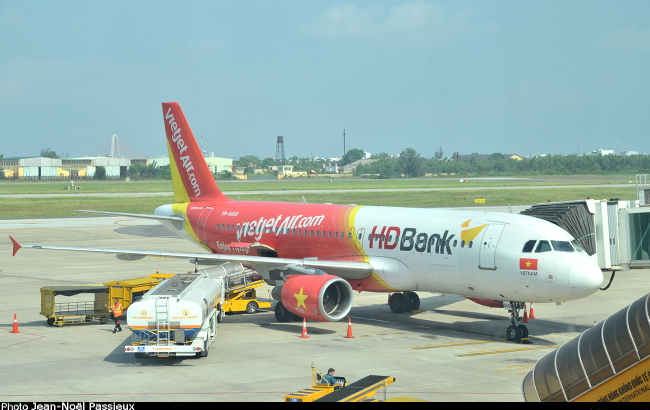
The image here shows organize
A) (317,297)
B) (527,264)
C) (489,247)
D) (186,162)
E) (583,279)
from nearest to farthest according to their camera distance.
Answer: (583,279) → (527,264) → (489,247) → (317,297) → (186,162)

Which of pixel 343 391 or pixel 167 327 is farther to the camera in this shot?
pixel 167 327

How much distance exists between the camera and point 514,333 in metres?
24.9

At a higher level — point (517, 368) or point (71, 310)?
point (71, 310)

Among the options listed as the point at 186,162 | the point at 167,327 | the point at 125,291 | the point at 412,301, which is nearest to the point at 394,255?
the point at 412,301

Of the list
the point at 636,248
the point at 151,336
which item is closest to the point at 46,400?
the point at 151,336

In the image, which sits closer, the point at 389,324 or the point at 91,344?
the point at 91,344

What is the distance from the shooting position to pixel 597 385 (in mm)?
12570

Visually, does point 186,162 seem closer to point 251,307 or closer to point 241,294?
point 241,294

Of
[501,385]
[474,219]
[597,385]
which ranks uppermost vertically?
[474,219]

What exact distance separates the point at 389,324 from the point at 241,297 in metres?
6.54

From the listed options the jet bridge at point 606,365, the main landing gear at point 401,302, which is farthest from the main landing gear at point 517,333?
the jet bridge at point 606,365

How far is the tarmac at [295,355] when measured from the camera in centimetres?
1905

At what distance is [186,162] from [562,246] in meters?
20.8

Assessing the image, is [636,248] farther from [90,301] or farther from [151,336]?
[90,301]
